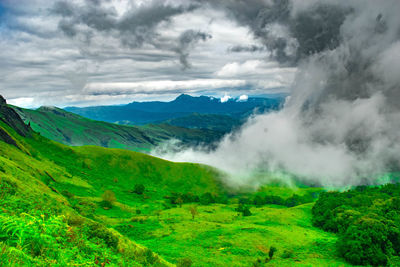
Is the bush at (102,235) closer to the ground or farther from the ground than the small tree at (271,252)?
farther from the ground

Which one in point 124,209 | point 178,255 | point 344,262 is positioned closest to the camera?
point 178,255

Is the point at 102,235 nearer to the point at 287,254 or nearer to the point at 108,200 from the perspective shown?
the point at 287,254

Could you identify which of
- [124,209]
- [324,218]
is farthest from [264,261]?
[124,209]

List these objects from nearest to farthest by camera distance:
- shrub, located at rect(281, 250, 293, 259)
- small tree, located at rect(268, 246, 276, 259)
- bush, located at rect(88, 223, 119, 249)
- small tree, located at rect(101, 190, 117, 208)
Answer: bush, located at rect(88, 223, 119, 249) < small tree, located at rect(268, 246, 276, 259) < shrub, located at rect(281, 250, 293, 259) < small tree, located at rect(101, 190, 117, 208)

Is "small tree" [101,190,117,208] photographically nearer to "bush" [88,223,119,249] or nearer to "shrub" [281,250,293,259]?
"shrub" [281,250,293,259]

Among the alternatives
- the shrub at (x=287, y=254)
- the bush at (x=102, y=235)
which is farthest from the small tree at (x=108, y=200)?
the bush at (x=102, y=235)

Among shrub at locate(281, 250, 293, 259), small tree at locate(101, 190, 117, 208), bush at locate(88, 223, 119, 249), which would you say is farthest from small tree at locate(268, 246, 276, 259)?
small tree at locate(101, 190, 117, 208)

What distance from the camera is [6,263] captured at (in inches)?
319

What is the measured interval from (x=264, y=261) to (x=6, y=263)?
205ft

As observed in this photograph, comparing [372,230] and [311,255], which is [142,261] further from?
[372,230]

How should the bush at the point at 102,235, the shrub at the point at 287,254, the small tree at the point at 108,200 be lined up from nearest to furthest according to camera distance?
the bush at the point at 102,235 → the shrub at the point at 287,254 → the small tree at the point at 108,200

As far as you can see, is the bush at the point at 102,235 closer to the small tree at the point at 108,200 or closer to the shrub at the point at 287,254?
the shrub at the point at 287,254

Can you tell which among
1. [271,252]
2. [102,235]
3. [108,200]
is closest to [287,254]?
[271,252]

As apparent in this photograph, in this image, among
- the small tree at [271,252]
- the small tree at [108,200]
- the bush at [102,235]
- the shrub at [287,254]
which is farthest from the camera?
the small tree at [108,200]
